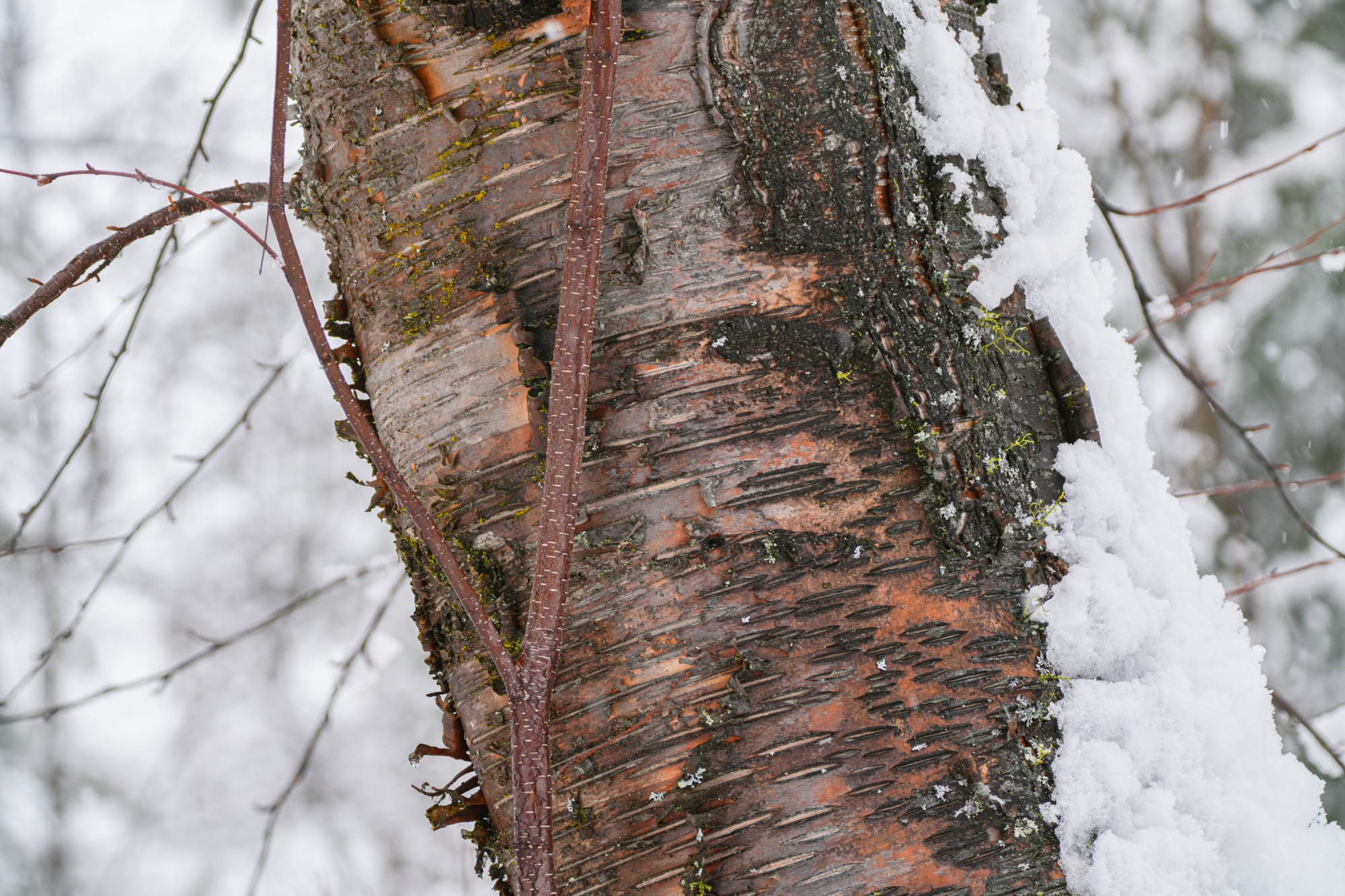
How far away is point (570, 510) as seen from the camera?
0.73 m

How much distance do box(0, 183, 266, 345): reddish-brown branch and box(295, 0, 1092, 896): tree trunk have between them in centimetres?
38

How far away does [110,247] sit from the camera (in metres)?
1.05

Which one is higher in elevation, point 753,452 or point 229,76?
point 229,76

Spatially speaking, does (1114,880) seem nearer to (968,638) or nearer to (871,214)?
(968,638)

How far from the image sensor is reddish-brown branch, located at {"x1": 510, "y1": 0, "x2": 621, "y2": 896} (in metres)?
0.71

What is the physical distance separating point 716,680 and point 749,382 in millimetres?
306

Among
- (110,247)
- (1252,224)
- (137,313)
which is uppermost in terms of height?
(1252,224)

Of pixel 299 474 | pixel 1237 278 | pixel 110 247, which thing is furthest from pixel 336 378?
pixel 299 474

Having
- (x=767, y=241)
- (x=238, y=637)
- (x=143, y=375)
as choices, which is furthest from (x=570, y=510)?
(x=143, y=375)

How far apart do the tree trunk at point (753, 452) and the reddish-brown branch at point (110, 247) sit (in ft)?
1.24

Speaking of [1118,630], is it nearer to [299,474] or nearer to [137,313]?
[137,313]

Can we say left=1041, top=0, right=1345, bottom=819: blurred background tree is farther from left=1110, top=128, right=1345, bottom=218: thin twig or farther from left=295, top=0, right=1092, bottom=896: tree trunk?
left=295, top=0, right=1092, bottom=896: tree trunk

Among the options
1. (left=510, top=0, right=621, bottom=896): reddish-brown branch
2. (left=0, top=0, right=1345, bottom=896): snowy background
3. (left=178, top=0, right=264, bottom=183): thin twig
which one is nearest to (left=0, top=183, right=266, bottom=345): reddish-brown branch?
(left=178, top=0, right=264, bottom=183): thin twig

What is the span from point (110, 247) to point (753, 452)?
0.92 metres
